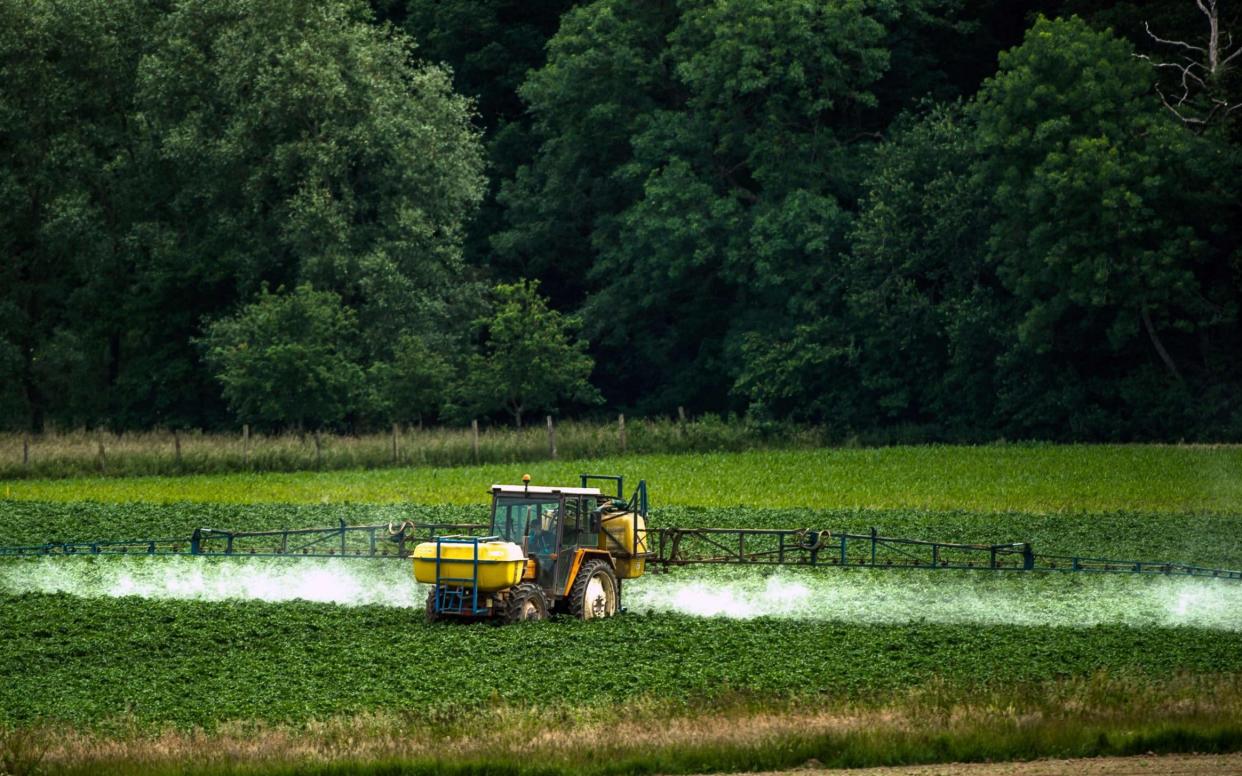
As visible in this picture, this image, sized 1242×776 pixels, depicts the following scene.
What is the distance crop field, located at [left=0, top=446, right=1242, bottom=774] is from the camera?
65.2 feet

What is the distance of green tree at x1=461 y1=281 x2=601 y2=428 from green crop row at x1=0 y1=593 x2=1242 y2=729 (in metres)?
40.6

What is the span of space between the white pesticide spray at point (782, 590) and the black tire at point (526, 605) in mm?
2753

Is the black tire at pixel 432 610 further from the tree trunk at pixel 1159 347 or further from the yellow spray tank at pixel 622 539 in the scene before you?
the tree trunk at pixel 1159 347

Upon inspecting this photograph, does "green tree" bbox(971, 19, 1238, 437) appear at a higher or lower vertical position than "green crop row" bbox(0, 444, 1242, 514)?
higher

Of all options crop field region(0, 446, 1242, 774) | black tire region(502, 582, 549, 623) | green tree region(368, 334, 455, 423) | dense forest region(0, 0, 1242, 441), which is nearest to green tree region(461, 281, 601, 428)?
dense forest region(0, 0, 1242, 441)

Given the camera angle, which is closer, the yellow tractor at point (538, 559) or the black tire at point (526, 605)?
the yellow tractor at point (538, 559)

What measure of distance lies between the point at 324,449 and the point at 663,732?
43.0m

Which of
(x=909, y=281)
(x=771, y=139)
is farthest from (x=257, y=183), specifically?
(x=909, y=281)

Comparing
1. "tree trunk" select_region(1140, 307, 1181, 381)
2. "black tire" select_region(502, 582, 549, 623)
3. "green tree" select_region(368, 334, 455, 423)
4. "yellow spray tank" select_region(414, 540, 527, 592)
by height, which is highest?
"tree trunk" select_region(1140, 307, 1181, 381)

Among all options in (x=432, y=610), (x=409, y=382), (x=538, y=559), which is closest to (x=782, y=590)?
(x=538, y=559)

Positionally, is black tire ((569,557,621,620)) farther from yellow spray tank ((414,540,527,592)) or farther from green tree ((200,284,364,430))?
green tree ((200,284,364,430))

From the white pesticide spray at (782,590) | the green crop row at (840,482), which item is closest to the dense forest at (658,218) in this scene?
the green crop row at (840,482)

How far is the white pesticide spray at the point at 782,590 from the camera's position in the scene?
98.4ft

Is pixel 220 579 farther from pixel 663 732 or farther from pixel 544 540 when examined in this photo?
pixel 663 732
